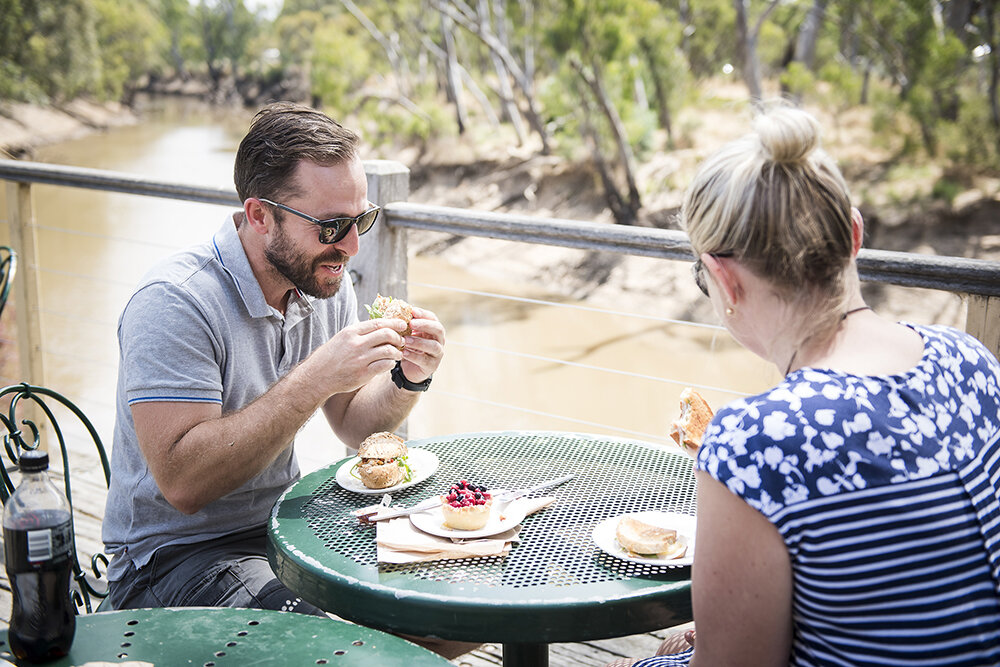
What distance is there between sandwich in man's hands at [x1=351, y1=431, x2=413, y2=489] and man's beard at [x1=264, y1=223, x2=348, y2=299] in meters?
0.42

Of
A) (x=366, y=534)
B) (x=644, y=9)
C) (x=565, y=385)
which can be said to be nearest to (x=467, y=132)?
(x=644, y=9)

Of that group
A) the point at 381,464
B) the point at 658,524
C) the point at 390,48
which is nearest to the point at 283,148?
the point at 381,464

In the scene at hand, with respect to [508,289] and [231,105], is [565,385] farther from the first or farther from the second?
[231,105]

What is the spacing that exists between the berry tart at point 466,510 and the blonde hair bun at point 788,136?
2.55 feet

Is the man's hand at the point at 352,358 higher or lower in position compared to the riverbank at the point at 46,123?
higher

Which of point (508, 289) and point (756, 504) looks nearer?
point (756, 504)

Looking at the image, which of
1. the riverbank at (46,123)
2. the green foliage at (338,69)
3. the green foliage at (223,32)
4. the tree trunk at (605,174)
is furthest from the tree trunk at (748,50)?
the green foliage at (223,32)

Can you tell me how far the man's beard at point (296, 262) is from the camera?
1991 millimetres

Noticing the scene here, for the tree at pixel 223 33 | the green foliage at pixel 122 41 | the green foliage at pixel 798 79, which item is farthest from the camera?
the tree at pixel 223 33

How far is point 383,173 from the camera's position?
277 centimetres

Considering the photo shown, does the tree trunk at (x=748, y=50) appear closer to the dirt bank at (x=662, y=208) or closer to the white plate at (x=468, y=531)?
the dirt bank at (x=662, y=208)

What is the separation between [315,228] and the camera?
6.48 feet

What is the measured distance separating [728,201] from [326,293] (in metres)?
1.14

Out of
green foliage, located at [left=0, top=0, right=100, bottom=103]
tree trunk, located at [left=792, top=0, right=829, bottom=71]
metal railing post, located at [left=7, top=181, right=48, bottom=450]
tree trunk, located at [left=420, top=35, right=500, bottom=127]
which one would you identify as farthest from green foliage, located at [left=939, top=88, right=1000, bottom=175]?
green foliage, located at [left=0, top=0, right=100, bottom=103]
